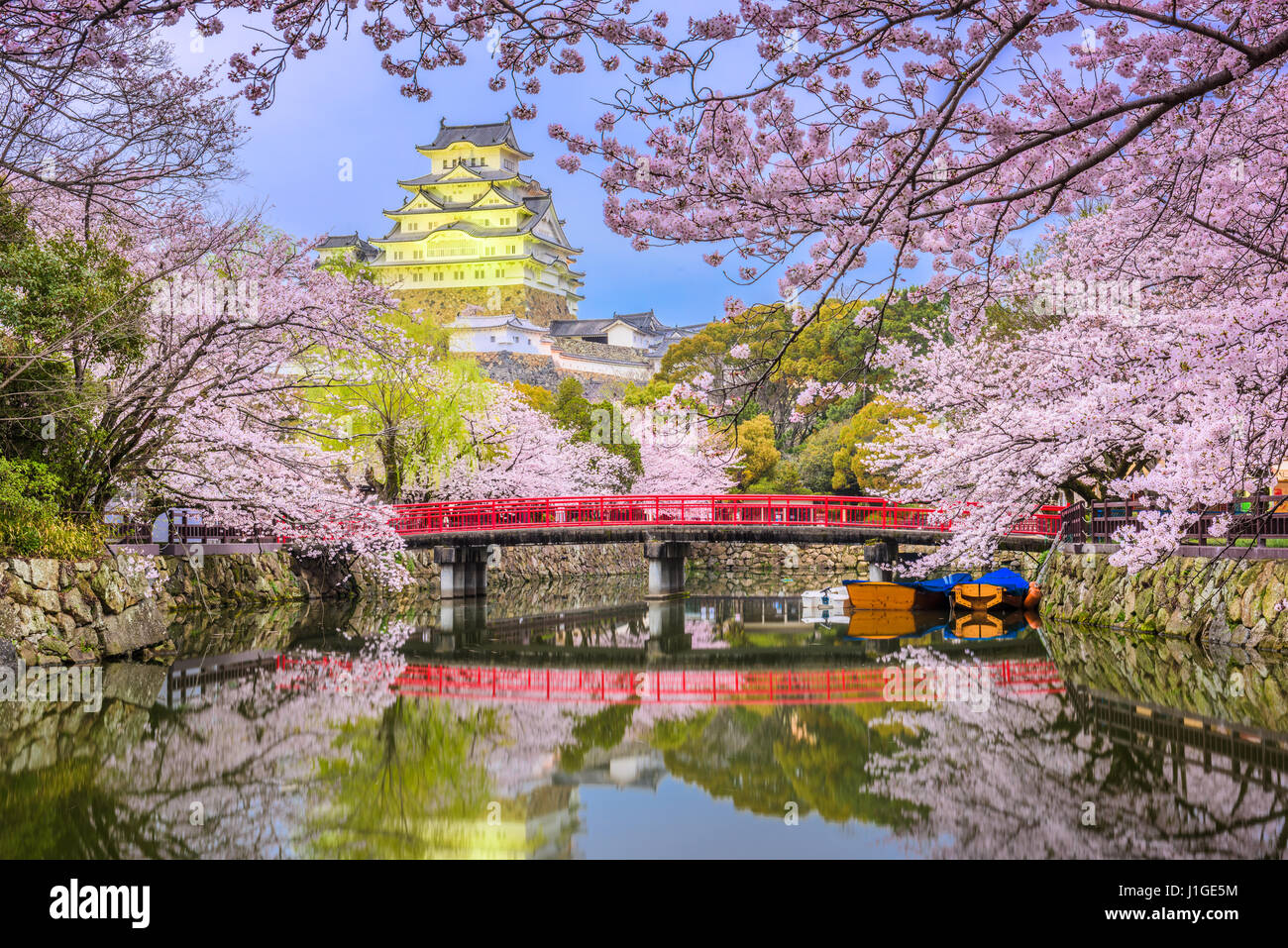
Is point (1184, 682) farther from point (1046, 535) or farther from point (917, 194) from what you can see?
point (1046, 535)

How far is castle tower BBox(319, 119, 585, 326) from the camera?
208ft

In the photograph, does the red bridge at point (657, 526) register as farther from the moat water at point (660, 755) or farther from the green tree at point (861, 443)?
the green tree at point (861, 443)

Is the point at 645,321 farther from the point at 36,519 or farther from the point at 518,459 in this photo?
the point at 36,519

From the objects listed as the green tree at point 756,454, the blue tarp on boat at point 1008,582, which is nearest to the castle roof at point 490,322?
the green tree at point 756,454

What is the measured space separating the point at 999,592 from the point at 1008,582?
28 centimetres

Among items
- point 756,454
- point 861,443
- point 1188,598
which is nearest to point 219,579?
point 1188,598

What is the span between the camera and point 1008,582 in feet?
70.8

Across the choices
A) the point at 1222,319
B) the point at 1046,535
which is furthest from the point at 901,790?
the point at 1046,535

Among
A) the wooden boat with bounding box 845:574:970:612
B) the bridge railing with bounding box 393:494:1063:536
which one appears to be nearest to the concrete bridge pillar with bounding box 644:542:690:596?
the bridge railing with bounding box 393:494:1063:536

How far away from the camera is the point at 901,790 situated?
716cm

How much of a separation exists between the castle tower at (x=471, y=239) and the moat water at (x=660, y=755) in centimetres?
5035

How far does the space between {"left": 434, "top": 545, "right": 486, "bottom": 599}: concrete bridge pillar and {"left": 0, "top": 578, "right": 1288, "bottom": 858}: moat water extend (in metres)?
10.5

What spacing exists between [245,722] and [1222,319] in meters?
8.88

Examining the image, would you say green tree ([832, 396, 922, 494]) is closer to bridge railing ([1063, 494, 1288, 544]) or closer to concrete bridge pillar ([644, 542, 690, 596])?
concrete bridge pillar ([644, 542, 690, 596])
